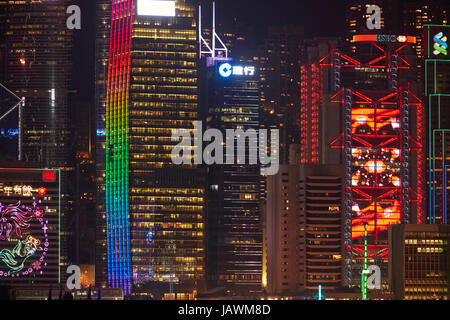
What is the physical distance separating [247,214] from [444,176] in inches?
892

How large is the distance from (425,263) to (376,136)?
27744mm

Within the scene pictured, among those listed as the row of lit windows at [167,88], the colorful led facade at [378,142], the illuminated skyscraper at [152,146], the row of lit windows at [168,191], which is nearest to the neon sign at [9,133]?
the illuminated skyscraper at [152,146]

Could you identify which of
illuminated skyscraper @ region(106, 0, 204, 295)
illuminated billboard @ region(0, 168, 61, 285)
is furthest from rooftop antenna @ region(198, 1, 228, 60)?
illuminated billboard @ region(0, 168, 61, 285)

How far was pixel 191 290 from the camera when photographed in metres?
108

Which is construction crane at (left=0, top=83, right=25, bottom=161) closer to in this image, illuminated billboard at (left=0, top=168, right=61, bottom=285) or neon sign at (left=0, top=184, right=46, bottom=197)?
neon sign at (left=0, top=184, right=46, bottom=197)

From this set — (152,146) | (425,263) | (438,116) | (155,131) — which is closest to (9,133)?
(152,146)

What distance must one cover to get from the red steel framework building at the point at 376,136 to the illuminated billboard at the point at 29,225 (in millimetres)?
30457

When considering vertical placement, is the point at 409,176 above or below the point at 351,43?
below

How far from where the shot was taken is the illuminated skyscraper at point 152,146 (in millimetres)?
113812

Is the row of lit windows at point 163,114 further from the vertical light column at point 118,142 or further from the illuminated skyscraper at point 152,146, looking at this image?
the vertical light column at point 118,142

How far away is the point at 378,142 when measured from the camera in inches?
4648
